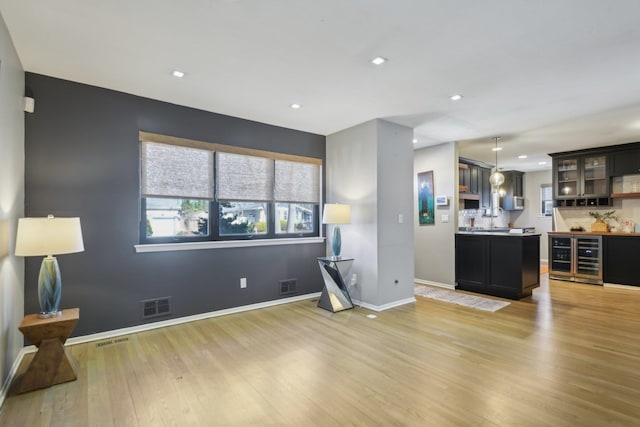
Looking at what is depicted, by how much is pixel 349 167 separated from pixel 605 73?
2.91 metres

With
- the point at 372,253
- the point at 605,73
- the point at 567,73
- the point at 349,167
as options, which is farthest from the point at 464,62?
the point at 372,253

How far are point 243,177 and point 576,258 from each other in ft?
21.4

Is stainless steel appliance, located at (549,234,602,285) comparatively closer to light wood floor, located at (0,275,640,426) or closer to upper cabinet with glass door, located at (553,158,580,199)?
upper cabinet with glass door, located at (553,158,580,199)

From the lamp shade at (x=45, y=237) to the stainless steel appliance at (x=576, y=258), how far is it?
7.91 m

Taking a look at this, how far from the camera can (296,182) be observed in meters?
4.86

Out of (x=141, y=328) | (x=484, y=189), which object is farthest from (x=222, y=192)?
(x=484, y=189)

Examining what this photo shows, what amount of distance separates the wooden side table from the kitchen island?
17.4 feet

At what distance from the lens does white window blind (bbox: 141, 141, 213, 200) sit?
3.59 meters

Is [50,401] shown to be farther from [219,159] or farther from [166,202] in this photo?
[219,159]

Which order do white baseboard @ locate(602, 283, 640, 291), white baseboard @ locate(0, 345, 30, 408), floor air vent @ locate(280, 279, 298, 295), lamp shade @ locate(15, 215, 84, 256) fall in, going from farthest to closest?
white baseboard @ locate(602, 283, 640, 291), floor air vent @ locate(280, 279, 298, 295), lamp shade @ locate(15, 215, 84, 256), white baseboard @ locate(0, 345, 30, 408)

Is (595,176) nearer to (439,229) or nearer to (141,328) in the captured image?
(439,229)

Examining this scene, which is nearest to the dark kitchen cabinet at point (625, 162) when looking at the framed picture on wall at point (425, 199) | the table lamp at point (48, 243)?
the framed picture on wall at point (425, 199)

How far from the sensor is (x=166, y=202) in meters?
3.77

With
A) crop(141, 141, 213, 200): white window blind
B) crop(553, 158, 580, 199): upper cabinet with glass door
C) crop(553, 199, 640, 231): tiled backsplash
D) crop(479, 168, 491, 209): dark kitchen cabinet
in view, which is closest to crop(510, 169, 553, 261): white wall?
A: crop(553, 199, 640, 231): tiled backsplash
